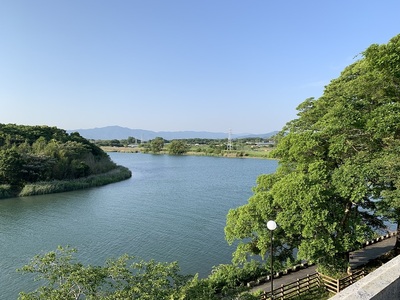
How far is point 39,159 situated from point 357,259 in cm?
3428

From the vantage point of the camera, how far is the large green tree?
388 inches

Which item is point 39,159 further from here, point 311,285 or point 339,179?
point 339,179

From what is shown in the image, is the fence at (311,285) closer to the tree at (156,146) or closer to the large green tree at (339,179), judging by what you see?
the large green tree at (339,179)

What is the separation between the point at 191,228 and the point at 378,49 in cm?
1505

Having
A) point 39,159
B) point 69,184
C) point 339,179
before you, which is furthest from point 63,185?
point 339,179

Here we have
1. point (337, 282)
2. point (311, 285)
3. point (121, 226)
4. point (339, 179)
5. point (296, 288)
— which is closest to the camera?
point (339, 179)

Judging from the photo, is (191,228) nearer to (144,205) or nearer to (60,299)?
(144,205)

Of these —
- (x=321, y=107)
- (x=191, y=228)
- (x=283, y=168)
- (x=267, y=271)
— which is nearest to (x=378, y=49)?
(x=321, y=107)

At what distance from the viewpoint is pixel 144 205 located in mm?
28203

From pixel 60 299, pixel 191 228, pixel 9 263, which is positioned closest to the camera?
pixel 60 299

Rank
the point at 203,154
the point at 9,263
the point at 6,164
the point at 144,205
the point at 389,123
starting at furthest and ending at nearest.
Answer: the point at 203,154 → the point at 6,164 → the point at 144,205 → the point at 9,263 → the point at 389,123

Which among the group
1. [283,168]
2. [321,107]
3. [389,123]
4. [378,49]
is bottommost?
[283,168]

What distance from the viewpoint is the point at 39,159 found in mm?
36031

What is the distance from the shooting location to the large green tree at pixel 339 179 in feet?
32.3
